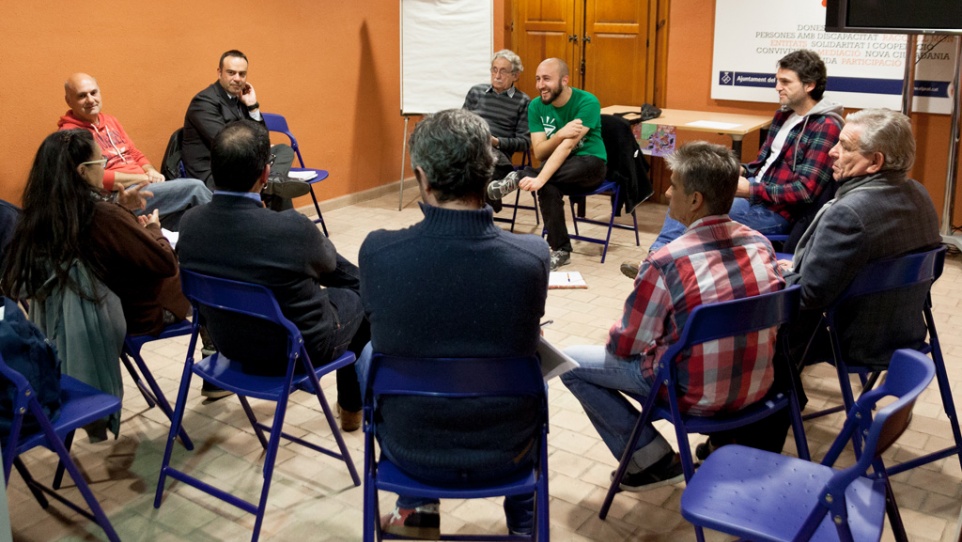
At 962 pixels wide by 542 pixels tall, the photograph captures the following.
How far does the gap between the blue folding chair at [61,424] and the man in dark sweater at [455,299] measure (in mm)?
946

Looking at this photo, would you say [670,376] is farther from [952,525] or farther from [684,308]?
[952,525]

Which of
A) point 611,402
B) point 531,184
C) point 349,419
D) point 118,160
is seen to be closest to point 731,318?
point 611,402

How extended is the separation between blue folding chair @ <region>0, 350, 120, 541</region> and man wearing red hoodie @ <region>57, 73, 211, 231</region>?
2.02 meters

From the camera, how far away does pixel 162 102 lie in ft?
18.5

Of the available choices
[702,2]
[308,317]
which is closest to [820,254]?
[308,317]

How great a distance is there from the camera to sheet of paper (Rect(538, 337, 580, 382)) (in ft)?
7.48

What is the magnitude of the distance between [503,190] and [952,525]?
11.0 ft

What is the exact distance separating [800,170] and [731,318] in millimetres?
2139

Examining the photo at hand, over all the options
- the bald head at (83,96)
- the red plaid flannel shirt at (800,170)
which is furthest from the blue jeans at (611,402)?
the bald head at (83,96)

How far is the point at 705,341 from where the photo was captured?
2398 millimetres

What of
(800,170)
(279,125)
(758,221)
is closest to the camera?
(800,170)

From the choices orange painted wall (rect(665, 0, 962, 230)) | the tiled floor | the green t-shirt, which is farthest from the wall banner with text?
the tiled floor

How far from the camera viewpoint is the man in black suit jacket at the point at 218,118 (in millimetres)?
5348

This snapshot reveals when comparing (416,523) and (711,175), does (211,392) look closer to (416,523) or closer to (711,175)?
(416,523)
